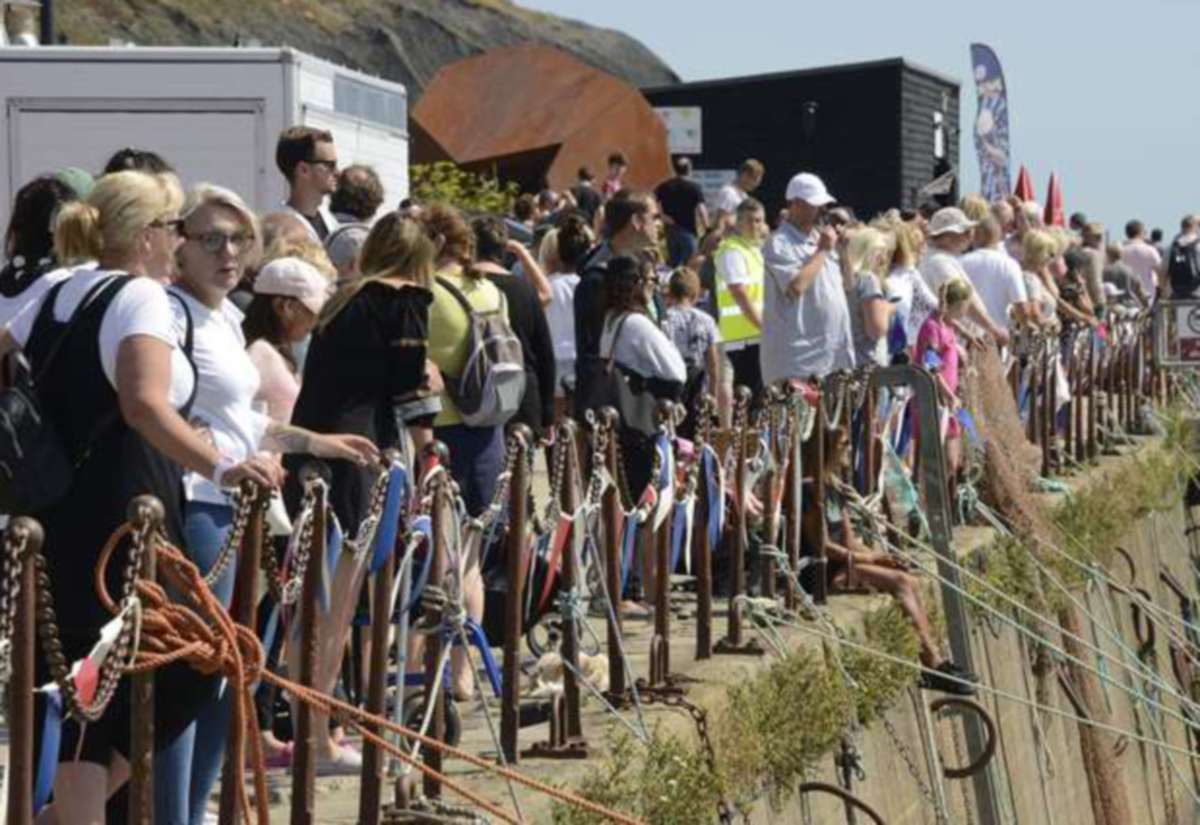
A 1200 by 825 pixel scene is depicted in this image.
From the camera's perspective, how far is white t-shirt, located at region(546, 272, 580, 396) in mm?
15164

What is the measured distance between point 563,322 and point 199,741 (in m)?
8.03

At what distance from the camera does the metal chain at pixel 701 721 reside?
376 inches

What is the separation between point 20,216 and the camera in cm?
846

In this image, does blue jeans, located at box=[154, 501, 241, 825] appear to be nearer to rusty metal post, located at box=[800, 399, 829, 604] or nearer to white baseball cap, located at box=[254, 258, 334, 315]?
white baseball cap, located at box=[254, 258, 334, 315]

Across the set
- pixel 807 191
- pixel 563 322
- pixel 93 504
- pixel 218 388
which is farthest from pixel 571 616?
pixel 563 322

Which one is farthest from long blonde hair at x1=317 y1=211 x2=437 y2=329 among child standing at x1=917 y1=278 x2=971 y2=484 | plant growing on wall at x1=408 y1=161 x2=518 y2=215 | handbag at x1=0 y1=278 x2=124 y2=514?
plant growing on wall at x1=408 y1=161 x2=518 y2=215

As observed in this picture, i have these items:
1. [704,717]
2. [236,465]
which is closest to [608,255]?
[704,717]

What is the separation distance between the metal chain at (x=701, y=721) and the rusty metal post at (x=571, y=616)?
0.40 m

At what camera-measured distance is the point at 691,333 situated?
50.2 feet

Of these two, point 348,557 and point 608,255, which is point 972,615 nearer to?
point 608,255

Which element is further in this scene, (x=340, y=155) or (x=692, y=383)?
(x=340, y=155)

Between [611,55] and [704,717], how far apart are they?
58.1 m

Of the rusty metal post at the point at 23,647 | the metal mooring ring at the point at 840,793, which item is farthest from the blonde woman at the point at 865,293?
the rusty metal post at the point at 23,647

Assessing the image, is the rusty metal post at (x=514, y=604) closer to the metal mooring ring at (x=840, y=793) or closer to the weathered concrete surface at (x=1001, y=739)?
the weathered concrete surface at (x=1001, y=739)
